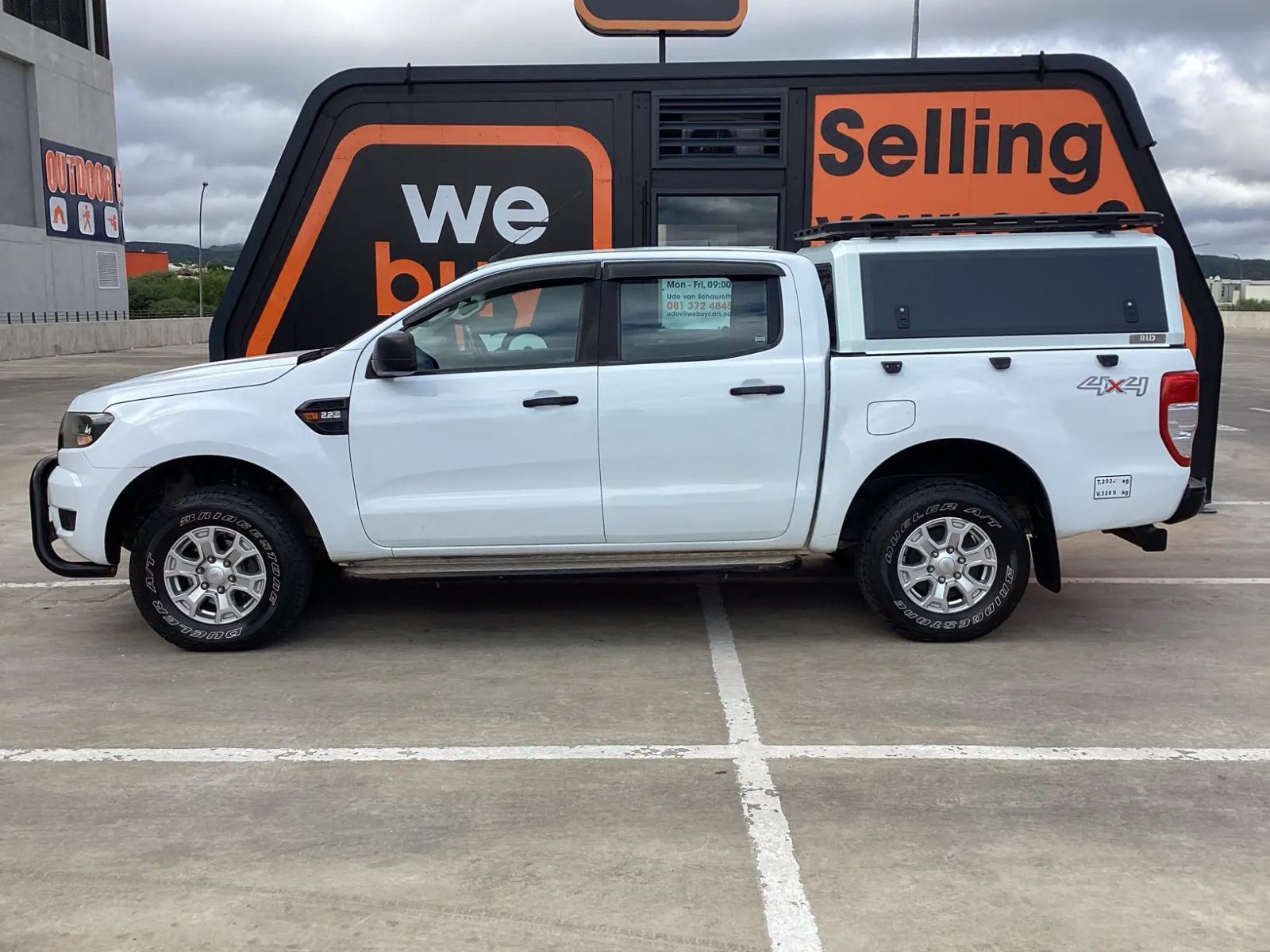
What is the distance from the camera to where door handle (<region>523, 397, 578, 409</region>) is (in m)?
5.39

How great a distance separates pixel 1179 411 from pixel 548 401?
9.72 feet

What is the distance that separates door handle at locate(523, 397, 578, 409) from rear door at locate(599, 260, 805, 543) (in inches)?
6.0

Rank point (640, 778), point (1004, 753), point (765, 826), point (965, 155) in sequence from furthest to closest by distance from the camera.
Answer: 1. point (965, 155)
2. point (1004, 753)
3. point (640, 778)
4. point (765, 826)

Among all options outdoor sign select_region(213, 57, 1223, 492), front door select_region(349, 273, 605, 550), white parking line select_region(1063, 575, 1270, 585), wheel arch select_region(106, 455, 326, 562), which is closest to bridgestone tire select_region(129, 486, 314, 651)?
wheel arch select_region(106, 455, 326, 562)

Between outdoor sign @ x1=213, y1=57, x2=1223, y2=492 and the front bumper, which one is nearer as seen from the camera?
the front bumper

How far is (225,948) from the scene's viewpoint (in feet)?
9.96

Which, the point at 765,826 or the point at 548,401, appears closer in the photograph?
the point at 765,826

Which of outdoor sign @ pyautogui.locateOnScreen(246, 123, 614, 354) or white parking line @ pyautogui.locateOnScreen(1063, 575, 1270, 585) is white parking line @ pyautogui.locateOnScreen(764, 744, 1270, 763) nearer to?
white parking line @ pyautogui.locateOnScreen(1063, 575, 1270, 585)

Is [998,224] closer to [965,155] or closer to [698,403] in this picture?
[698,403]

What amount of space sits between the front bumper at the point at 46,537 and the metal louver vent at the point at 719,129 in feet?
13.8

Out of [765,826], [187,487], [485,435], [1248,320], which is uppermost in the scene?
[1248,320]

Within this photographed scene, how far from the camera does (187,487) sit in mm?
5660

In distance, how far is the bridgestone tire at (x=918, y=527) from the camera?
5.51 m

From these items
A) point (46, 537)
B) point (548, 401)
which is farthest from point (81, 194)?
point (548, 401)
